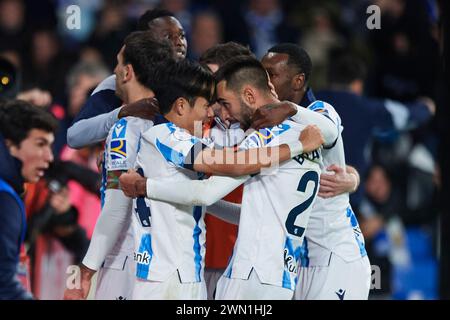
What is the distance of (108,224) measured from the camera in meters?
5.08

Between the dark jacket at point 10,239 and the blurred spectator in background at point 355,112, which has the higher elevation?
the blurred spectator in background at point 355,112

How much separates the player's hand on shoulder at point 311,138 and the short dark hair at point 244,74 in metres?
0.28

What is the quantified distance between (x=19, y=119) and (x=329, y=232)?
1.89m

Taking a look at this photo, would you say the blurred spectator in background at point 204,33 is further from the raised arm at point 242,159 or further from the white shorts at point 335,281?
the raised arm at point 242,159

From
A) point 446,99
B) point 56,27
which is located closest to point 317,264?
point 446,99

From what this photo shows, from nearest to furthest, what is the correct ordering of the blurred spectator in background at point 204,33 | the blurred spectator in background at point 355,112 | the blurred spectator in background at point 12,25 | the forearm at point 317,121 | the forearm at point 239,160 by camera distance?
1. the forearm at point 239,160
2. the forearm at point 317,121
3. the blurred spectator in background at point 355,112
4. the blurred spectator in background at point 204,33
5. the blurred spectator in background at point 12,25

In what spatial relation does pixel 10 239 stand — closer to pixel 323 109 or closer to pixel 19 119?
pixel 19 119

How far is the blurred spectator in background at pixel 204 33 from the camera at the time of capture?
9.46m

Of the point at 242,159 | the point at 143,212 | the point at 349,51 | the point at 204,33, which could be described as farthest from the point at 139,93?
the point at 204,33

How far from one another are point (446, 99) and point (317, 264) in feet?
4.65

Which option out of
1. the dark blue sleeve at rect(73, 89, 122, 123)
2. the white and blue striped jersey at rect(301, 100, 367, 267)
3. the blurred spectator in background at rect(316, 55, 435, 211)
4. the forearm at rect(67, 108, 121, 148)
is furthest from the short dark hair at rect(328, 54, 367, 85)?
the forearm at rect(67, 108, 121, 148)

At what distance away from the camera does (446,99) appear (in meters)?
5.96

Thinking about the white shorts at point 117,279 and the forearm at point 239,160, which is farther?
the white shorts at point 117,279

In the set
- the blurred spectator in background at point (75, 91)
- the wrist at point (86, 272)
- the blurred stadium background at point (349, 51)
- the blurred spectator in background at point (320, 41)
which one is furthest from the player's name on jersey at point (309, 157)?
the blurred spectator in background at point (320, 41)
